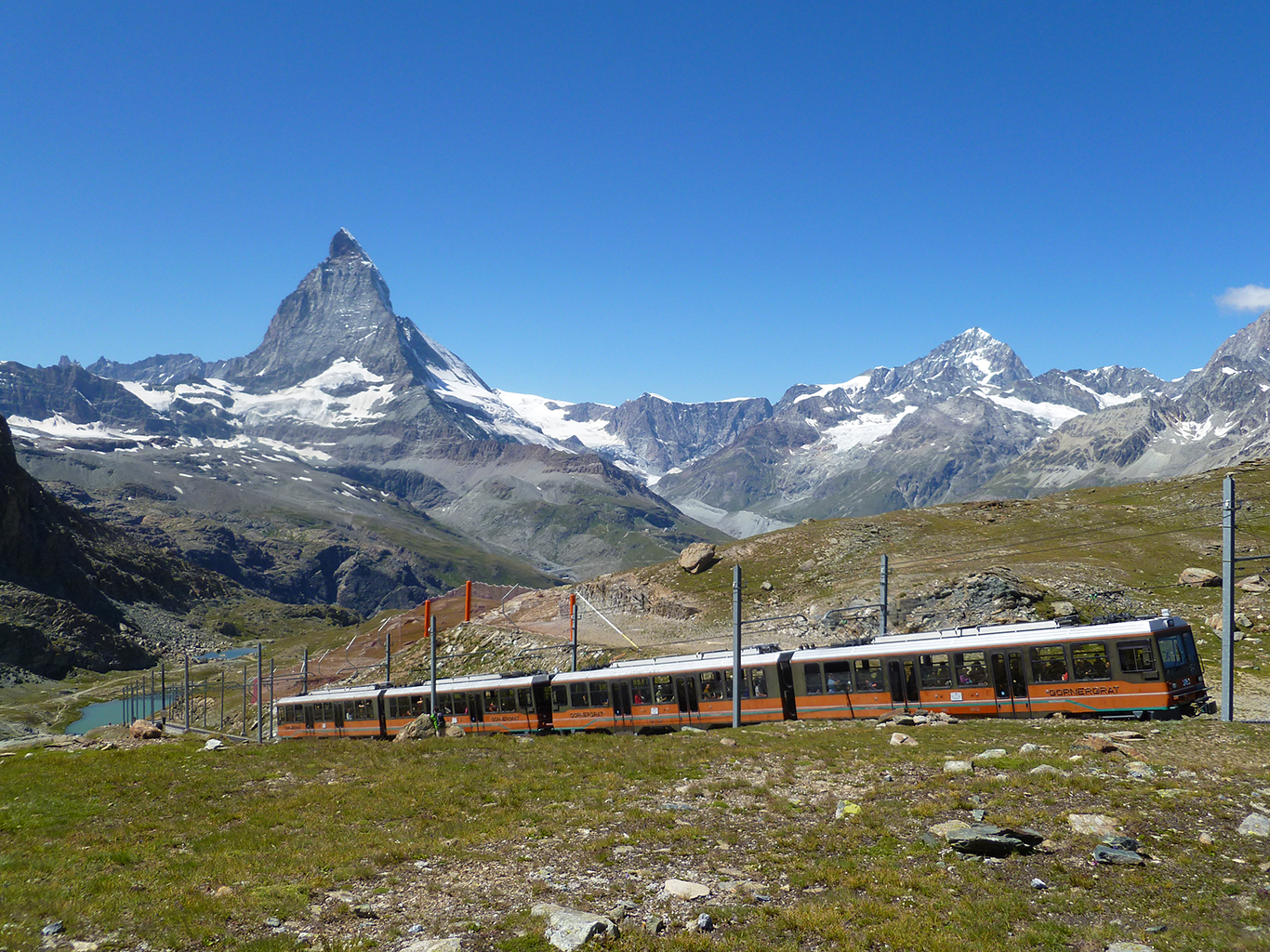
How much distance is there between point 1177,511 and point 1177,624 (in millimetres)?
65081

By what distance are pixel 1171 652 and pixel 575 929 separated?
100 ft

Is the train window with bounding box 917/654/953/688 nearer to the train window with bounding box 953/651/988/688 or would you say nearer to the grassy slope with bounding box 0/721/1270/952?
the train window with bounding box 953/651/988/688

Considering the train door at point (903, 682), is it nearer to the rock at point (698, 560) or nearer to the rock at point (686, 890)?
the rock at point (686, 890)

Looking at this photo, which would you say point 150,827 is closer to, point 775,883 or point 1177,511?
point 775,883

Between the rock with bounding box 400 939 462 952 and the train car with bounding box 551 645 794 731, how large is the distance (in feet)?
97.7

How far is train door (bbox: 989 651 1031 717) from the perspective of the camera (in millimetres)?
33844

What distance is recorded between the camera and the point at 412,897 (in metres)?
15.0

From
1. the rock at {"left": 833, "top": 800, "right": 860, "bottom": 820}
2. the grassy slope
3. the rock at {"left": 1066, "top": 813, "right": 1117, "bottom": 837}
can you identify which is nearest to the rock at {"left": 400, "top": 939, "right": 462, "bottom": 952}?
the grassy slope

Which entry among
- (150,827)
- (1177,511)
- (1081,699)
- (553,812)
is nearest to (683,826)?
(553,812)

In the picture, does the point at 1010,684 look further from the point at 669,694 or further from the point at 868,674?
the point at 669,694

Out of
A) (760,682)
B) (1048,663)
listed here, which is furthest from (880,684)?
(1048,663)

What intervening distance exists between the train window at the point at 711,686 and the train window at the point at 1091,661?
57.0ft

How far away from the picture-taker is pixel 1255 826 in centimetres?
1480

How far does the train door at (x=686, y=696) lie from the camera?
139 ft
